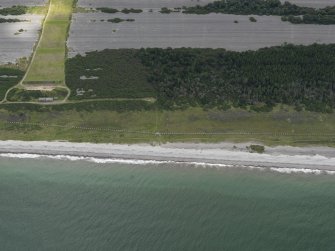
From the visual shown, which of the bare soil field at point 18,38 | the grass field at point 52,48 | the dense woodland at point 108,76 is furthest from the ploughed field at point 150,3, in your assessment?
the dense woodland at point 108,76

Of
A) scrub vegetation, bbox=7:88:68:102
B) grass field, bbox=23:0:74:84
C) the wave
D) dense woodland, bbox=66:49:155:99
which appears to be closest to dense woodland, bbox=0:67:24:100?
grass field, bbox=23:0:74:84

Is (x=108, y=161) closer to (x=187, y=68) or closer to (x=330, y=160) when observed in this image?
(x=187, y=68)

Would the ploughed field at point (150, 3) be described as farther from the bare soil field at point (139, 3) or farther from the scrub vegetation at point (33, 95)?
the scrub vegetation at point (33, 95)

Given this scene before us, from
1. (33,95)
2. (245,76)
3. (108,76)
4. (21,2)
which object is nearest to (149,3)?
(108,76)

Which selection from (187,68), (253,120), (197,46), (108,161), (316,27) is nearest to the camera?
(108,161)

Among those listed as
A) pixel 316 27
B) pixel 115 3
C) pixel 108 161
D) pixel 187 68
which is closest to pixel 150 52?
pixel 187 68

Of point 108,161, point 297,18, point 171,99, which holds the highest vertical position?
point 297,18
